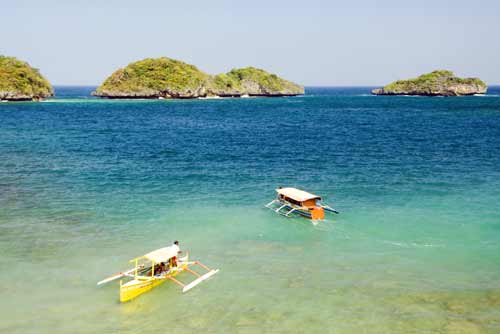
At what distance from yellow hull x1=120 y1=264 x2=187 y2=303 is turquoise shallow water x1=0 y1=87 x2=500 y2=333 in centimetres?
42

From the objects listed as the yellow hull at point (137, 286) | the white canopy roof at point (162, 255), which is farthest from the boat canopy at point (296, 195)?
the yellow hull at point (137, 286)

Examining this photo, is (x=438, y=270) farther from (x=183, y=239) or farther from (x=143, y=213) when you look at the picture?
(x=143, y=213)

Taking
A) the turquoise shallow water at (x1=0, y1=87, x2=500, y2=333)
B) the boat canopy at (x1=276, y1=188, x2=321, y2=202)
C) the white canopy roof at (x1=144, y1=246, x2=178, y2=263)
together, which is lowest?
the turquoise shallow water at (x1=0, y1=87, x2=500, y2=333)

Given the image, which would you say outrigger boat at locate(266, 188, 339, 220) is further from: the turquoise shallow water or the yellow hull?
the yellow hull

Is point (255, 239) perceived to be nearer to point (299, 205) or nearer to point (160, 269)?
point (299, 205)

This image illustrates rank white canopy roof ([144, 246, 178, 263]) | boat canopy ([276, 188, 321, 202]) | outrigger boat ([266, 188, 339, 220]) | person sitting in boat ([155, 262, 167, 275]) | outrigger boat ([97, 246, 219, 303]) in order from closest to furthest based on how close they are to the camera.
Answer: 1. outrigger boat ([97, 246, 219, 303])
2. white canopy roof ([144, 246, 178, 263])
3. person sitting in boat ([155, 262, 167, 275])
4. outrigger boat ([266, 188, 339, 220])
5. boat canopy ([276, 188, 321, 202])

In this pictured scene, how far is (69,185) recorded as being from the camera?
42906 millimetres

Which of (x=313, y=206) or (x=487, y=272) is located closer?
(x=487, y=272)

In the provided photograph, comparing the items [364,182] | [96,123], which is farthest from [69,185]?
[96,123]

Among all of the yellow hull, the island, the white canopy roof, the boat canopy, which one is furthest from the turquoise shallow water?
the island

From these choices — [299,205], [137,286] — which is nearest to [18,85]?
[299,205]

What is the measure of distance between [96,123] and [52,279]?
86811mm

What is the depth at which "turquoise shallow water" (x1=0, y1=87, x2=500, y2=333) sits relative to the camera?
20.2 m

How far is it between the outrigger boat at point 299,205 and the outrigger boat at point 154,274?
1144 centimetres
